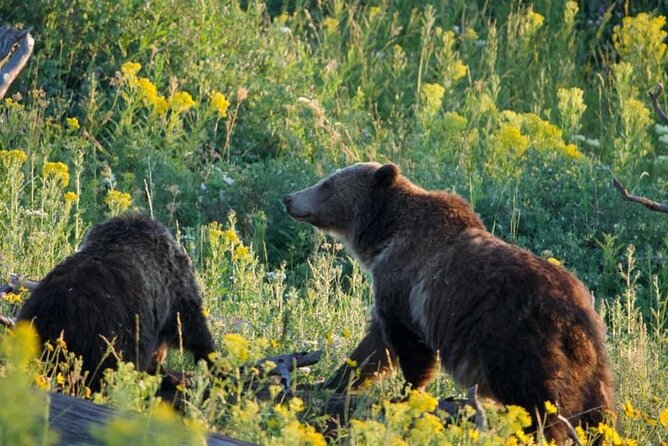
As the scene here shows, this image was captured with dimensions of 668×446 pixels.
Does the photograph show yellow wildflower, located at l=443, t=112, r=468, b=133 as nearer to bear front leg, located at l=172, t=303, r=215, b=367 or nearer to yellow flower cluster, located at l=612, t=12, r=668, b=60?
yellow flower cluster, located at l=612, t=12, r=668, b=60

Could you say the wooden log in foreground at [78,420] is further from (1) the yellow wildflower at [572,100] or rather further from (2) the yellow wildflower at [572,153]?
(1) the yellow wildflower at [572,100]

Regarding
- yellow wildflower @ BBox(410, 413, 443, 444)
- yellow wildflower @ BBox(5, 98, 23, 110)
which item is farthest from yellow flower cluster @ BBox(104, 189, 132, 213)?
yellow wildflower @ BBox(410, 413, 443, 444)

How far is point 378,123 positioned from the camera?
495 inches

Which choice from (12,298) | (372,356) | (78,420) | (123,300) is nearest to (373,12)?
(372,356)

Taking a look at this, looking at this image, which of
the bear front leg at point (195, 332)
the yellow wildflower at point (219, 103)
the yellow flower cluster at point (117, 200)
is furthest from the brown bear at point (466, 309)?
the yellow wildflower at point (219, 103)

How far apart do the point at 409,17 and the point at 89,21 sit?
4406 mm

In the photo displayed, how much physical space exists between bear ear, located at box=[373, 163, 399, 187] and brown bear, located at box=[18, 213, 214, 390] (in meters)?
1.43

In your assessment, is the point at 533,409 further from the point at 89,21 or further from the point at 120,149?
the point at 89,21

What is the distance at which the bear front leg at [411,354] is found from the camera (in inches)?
279

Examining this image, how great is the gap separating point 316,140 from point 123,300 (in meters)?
5.93

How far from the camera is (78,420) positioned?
362 centimetres

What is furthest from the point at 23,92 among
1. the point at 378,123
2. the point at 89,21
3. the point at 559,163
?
the point at 559,163

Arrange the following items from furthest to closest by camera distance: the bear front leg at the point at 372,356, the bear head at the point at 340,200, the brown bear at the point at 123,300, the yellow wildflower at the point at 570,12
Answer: the yellow wildflower at the point at 570,12
the bear head at the point at 340,200
the bear front leg at the point at 372,356
the brown bear at the point at 123,300

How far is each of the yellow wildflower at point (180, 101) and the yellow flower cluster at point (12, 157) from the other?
169cm
